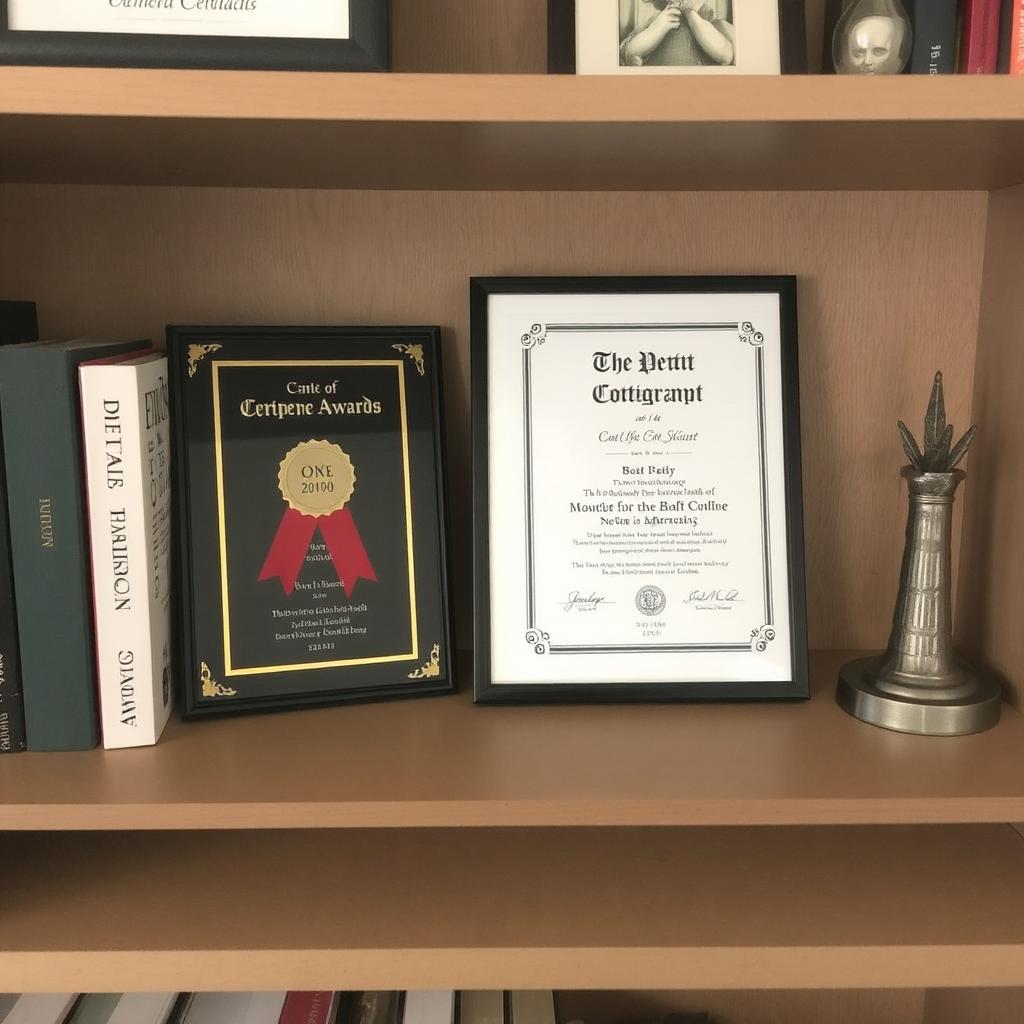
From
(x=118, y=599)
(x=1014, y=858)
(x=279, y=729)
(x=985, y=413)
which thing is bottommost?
(x=1014, y=858)

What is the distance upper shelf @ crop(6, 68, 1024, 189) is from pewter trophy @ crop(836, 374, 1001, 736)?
23 centimetres

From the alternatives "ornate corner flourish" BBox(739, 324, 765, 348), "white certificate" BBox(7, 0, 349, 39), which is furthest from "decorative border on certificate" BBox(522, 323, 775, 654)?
"white certificate" BBox(7, 0, 349, 39)

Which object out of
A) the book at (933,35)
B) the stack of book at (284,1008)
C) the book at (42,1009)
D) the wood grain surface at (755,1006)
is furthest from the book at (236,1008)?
the book at (933,35)

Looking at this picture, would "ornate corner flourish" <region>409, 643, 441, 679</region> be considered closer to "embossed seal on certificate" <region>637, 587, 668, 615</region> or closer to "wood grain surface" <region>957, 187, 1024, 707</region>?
"embossed seal on certificate" <region>637, 587, 668, 615</region>

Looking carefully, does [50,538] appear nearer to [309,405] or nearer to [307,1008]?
[309,405]

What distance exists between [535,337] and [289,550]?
0.30 metres

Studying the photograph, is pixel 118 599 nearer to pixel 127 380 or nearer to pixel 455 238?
pixel 127 380

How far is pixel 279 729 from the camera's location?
32.7 inches

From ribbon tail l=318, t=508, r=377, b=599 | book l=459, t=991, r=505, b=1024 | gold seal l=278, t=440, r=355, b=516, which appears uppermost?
gold seal l=278, t=440, r=355, b=516

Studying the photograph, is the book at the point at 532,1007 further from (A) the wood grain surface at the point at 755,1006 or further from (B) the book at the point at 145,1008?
(B) the book at the point at 145,1008

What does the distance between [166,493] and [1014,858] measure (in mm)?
816

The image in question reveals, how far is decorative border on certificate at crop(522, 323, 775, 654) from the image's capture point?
883mm

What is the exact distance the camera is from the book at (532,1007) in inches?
37.0

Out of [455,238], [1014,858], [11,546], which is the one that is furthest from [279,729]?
[1014,858]
